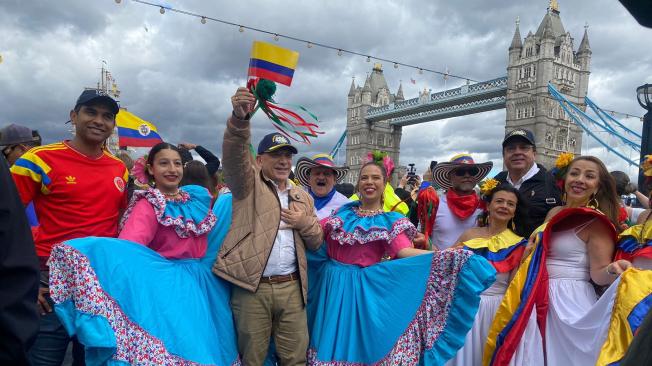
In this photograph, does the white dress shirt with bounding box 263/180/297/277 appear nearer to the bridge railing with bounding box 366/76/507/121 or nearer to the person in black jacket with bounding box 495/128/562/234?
the person in black jacket with bounding box 495/128/562/234

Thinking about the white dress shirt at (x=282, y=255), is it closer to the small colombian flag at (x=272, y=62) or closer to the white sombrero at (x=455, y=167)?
the small colombian flag at (x=272, y=62)

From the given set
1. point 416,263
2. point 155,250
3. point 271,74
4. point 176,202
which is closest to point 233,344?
point 155,250

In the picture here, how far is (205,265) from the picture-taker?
291 cm

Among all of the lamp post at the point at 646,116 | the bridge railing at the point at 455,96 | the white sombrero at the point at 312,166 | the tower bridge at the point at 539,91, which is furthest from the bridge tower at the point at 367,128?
the white sombrero at the point at 312,166

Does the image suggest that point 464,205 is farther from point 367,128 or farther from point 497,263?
point 367,128

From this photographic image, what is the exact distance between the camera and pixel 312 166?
14.8ft

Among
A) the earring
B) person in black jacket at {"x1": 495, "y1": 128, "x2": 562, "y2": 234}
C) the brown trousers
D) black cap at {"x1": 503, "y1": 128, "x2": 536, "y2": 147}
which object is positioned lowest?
the brown trousers

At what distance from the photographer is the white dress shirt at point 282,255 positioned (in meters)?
2.80

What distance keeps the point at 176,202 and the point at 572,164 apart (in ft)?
9.00

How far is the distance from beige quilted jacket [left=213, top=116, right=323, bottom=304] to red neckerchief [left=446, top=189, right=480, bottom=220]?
149 centimetres

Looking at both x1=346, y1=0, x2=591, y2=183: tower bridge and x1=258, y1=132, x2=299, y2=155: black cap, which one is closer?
x1=258, y1=132, x2=299, y2=155: black cap

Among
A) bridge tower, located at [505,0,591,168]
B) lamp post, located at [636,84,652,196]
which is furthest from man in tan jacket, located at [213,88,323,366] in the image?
bridge tower, located at [505,0,591,168]

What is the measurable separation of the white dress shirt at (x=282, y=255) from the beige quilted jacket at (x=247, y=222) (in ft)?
0.13

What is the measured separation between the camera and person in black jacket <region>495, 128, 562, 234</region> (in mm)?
3543
